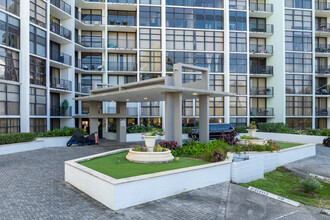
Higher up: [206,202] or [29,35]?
[29,35]

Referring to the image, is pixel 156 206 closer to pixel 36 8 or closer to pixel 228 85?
pixel 36 8

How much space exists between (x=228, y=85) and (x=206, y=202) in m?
24.9

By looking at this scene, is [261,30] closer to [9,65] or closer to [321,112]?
[321,112]

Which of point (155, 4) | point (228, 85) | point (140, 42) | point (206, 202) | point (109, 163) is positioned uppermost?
point (155, 4)

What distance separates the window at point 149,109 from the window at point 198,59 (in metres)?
4.81

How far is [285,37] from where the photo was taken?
1249 inches

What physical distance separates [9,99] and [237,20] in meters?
26.8

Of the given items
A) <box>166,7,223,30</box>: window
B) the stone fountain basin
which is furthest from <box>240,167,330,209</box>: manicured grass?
<box>166,7,223,30</box>: window

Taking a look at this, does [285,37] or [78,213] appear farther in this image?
[285,37]

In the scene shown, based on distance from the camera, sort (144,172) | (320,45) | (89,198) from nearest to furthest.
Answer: (89,198) < (144,172) < (320,45)

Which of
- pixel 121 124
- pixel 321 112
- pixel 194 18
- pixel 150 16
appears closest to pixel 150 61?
pixel 150 16

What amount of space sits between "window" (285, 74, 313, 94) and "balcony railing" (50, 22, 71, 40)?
88.6 feet

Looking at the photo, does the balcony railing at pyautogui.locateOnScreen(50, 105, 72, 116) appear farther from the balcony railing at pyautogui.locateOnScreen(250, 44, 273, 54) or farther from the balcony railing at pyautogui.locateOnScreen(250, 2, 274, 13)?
the balcony railing at pyautogui.locateOnScreen(250, 2, 274, 13)

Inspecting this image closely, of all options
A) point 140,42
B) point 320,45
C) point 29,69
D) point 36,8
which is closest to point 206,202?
point 29,69
